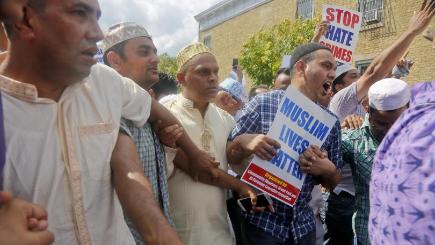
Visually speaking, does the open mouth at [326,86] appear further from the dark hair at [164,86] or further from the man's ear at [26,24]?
the man's ear at [26,24]

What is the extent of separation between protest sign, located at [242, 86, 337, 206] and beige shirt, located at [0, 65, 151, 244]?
4.05ft

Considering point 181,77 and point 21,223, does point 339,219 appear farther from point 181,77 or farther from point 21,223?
point 21,223

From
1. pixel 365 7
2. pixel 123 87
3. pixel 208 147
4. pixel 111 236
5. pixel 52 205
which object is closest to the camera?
pixel 52 205

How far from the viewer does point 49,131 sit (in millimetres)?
1399

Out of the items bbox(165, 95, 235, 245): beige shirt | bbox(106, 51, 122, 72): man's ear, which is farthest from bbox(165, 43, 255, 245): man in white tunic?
bbox(106, 51, 122, 72): man's ear

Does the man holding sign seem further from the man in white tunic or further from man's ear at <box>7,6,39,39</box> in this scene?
man's ear at <box>7,6,39,39</box>

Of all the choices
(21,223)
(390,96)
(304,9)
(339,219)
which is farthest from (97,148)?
(304,9)

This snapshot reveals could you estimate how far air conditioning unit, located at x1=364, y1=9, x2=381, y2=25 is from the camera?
50.1 feet

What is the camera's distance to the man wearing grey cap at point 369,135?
267cm

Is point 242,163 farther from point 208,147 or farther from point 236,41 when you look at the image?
point 236,41

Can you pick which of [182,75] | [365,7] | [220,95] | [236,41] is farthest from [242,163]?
[236,41]

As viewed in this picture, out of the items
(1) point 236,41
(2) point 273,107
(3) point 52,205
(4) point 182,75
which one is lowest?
(3) point 52,205

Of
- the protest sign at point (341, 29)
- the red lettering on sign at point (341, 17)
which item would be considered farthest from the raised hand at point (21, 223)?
the red lettering on sign at point (341, 17)

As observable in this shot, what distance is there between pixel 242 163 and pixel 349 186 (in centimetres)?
100
